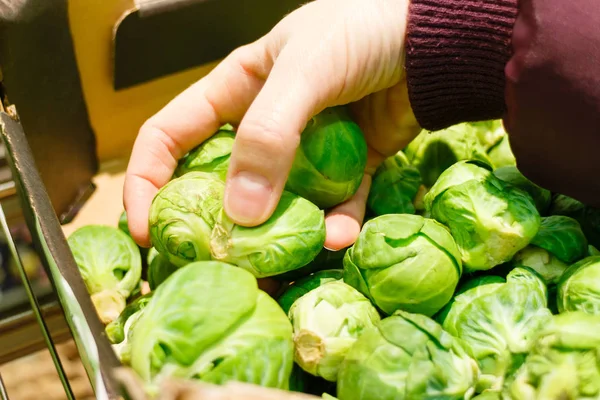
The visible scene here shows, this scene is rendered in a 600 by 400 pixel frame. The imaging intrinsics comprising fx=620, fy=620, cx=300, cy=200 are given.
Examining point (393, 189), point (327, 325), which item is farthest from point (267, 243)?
point (393, 189)

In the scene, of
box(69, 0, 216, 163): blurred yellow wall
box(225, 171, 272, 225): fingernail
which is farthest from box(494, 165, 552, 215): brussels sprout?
box(69, 0, 216, 163): blurred yellow wall

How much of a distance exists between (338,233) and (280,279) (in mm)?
176

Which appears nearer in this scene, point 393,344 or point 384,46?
point 393,344

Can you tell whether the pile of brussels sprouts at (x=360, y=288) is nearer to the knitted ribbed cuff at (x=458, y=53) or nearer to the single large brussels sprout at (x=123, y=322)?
the single large brussels sprout at (x=123, y=322)

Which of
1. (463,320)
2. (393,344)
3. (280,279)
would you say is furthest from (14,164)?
(463,320)

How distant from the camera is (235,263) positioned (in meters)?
1.23

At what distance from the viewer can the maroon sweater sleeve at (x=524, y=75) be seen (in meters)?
1.24

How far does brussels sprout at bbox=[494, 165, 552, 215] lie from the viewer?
1.61 m

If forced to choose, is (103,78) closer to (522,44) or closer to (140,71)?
(140,71)

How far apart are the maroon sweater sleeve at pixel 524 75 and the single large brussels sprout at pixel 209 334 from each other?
0.73 m

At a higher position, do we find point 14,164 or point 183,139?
point 14,164

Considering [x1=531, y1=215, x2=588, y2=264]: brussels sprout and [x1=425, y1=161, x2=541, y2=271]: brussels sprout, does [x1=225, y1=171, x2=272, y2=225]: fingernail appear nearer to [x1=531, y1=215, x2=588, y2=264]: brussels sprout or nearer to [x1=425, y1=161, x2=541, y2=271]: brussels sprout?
[x1=425, y1=161, x2=541, y2=271]: brussels sprout

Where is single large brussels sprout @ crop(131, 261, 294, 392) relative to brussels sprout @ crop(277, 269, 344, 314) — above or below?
above

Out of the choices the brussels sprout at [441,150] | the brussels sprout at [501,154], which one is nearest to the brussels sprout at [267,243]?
the brussels sprout at [441,150]
